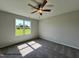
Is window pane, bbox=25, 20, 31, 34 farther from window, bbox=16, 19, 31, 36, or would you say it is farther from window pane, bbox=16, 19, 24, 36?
window pane, bbox=16, 19, 24, 36

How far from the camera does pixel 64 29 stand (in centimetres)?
394

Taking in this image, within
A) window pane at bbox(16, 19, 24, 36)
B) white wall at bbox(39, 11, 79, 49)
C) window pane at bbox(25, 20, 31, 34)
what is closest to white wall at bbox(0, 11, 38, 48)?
window pane at bbox(16, 19, 24, 36)

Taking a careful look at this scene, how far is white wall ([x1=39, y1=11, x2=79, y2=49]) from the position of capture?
11.1 ft

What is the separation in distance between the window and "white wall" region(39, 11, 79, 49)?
180 centimetres

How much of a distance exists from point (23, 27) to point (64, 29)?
3514mm

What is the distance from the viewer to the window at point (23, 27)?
4.40m

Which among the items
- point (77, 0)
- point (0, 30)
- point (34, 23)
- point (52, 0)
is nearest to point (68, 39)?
point (77, 0)

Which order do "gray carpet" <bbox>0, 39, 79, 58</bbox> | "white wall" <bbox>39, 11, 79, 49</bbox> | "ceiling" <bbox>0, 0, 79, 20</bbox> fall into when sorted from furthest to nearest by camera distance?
"white wall" <bbox>39, 11, 79, 49</bbox>, "gray carpet" <bbox>0, 39, 79, 58</bbox>, "ceiling" <bbox>0, 0, 79, 20</bbox>

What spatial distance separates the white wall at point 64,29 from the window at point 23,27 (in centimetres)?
180

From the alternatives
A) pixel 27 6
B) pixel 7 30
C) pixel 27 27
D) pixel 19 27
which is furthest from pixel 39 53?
pixel 27 27

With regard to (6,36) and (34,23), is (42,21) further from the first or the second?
(6,36)

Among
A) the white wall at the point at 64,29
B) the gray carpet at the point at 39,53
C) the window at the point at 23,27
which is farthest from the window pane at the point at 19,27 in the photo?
the white wall at the point at 64,29

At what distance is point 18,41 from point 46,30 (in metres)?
2.88

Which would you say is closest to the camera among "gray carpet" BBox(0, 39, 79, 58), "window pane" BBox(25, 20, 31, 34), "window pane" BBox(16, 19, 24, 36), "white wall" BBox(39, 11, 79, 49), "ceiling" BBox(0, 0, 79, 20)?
"ceiling" BBox(0, 0, 79, 20)
